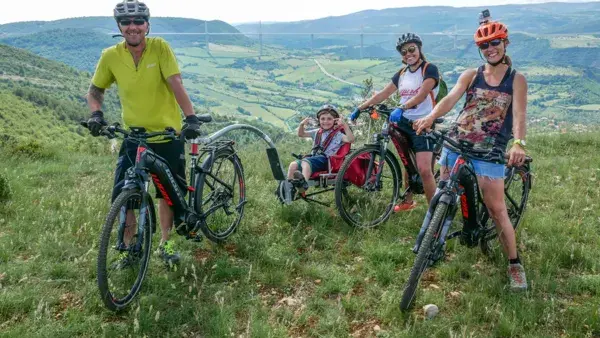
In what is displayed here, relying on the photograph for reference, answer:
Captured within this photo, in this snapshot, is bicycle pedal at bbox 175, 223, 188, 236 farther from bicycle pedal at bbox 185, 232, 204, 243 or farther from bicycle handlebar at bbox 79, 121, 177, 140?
bicycle handlebar at bbox 79, 121, 177, 140

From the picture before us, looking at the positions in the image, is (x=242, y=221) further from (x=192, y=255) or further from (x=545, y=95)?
(x=545, y=95)

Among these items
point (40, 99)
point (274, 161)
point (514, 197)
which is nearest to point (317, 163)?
point (274, 161)

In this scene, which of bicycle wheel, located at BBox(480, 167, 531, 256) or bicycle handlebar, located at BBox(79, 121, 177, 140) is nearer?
bicycle handlebar, located at BBox(79, 121, 177, 140)

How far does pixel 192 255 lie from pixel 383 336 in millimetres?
2672

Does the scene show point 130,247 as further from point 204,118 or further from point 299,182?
point 299,182

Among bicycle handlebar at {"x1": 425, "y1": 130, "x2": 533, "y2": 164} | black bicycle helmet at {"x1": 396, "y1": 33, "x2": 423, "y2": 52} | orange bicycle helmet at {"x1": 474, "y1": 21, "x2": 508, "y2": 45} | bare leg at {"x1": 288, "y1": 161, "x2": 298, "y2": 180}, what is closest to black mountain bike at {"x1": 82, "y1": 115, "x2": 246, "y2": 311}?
bare leg at {"x1": 288, "y1": 161, "x2": 298, "y2": 180}

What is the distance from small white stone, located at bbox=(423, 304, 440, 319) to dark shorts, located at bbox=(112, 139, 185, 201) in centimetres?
297

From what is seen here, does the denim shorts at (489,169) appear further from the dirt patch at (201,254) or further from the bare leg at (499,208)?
the dirt patch at (201,254)

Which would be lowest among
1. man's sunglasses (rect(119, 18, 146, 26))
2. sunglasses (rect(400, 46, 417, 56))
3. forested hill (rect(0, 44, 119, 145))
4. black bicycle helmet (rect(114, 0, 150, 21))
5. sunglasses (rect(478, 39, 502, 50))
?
forested hill (rect(0, 44, 119, 145))

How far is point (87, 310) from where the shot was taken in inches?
158

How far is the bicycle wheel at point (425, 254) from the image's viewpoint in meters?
3.98

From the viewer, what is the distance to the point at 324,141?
274 inches

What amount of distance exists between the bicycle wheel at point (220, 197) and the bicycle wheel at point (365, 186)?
4.76 ft

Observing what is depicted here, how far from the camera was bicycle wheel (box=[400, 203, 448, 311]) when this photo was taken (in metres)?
3.98
